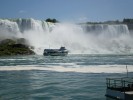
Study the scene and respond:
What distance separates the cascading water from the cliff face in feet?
14.4

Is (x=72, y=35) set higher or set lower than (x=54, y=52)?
higher

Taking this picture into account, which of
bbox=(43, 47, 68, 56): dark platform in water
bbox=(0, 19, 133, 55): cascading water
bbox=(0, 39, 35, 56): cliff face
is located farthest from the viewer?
bbox=(0, 19, 133, 55): cascading water

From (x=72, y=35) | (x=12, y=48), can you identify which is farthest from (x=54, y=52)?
(x=72, y=35)

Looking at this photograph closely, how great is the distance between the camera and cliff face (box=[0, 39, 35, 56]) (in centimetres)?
13150

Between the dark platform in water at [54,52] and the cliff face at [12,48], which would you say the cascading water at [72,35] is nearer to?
the cliff face at [12,48]

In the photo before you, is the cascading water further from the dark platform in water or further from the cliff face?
the dark platform in water

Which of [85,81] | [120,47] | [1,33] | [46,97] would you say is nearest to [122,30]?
[120,47]

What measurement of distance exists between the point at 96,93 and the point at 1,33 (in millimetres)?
112220

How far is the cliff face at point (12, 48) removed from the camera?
131500mm

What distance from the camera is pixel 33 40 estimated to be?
150875 millimetres

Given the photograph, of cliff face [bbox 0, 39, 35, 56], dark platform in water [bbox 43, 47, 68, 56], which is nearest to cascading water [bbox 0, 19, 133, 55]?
cliff face [bbox 0, 39, 35, 56]

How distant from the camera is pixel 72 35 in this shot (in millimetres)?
165625

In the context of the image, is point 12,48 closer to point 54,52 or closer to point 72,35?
point 54,52

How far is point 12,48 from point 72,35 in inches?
1452
